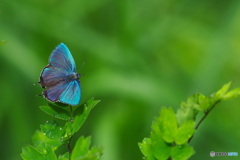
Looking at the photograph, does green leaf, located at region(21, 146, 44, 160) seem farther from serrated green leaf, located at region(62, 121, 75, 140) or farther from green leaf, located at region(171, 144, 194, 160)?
green leaf, located at region(171, 144, 194, 160)

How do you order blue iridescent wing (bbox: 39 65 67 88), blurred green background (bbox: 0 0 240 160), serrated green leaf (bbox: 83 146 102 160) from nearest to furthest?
serrated green leaf (bbox: 83 146 102 160), blue iridescent wing (bbox: 39 65 67 88), blurred green background (bbox: 0 0 240 160)

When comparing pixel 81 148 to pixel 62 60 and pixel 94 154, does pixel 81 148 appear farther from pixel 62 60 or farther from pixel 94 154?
pixel 62 60

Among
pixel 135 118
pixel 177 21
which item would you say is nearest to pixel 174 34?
pixel 177 21

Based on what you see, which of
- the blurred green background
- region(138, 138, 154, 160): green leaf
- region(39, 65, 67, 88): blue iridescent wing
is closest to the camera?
region(138, 138, 154, 160): green leaf

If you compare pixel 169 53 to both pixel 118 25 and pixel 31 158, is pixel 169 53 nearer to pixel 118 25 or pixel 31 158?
pixel 118 25

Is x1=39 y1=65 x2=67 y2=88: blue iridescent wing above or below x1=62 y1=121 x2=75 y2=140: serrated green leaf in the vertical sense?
above

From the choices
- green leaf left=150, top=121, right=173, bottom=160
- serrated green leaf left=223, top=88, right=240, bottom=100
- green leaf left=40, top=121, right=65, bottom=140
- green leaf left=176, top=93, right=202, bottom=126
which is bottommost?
green leaf left=40, top=121, right=65, bottom=140

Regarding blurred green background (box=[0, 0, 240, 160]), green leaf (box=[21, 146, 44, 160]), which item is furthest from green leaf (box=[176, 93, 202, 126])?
blurred green background (box=[0, 0, 240, 160])
